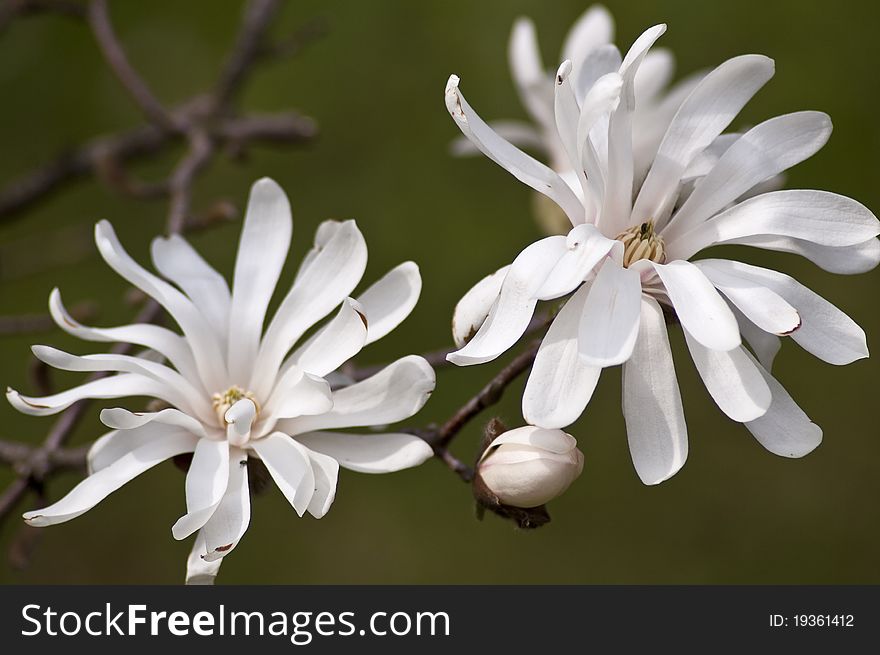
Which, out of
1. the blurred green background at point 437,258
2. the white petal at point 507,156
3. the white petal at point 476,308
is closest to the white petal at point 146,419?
the white petal at point 476,308

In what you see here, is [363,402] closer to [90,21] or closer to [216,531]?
[216,531]

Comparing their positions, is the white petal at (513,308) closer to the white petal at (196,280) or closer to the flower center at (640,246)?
the flower center at (640,246)

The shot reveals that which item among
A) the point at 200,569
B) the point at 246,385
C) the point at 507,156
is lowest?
the point at 200,569

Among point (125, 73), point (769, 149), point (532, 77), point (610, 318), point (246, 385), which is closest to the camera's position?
point (610, 318)

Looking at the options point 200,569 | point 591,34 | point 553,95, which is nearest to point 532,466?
point 200,569

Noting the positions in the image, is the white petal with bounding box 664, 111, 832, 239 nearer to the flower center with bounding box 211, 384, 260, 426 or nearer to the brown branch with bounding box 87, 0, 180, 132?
the flower center with bounding box 211, 384, 260, 426

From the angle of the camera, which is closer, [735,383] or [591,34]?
[735,383]

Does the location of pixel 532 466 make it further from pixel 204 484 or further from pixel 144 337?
pixel 144 337
